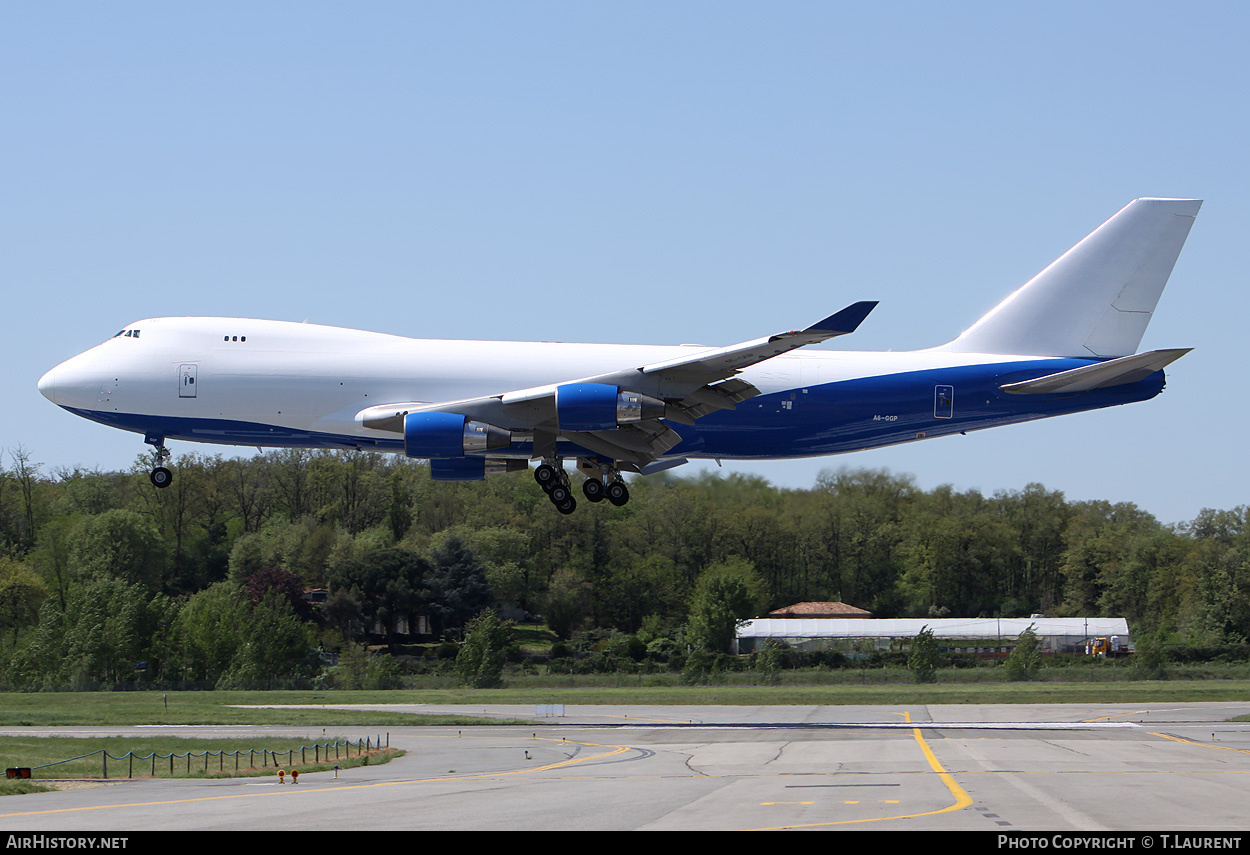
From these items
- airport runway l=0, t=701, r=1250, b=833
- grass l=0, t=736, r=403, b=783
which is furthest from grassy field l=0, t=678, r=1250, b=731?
grass l=0, t=736, r=403, b=783

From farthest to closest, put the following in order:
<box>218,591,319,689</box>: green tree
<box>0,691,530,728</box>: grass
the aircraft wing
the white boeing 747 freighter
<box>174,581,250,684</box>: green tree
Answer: <box>174,581,250,684</box>: green tree → <box>218,591,319,689</box>: green tree → <box>0,691,530,728</box>: grass → the white boeing 747 freighter → the aircraft wing

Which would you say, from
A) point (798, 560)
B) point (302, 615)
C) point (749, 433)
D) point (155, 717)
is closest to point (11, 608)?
point (302, 615)

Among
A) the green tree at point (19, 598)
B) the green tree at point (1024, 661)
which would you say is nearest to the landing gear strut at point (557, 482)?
the green tree at point (1024, 661)

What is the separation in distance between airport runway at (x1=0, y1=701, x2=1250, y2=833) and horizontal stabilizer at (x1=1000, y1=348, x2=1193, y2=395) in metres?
10.6

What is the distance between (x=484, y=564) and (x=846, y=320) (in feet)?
210

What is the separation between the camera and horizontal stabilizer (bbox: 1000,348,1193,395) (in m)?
34.6

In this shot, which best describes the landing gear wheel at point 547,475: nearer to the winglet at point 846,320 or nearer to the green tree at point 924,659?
the winglet at point 846,320

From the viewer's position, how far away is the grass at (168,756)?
91.1 ft

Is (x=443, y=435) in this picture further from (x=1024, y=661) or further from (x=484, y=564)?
(x=484, y=564)

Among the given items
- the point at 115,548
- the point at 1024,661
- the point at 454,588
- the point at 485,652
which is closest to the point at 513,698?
the point at 485,652

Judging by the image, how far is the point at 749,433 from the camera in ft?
125

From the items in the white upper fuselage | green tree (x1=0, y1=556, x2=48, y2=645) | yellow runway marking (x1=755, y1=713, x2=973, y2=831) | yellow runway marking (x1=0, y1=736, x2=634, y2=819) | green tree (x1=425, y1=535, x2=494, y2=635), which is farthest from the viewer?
green tree (x1=425, y1=535, x2=494, y2=635)

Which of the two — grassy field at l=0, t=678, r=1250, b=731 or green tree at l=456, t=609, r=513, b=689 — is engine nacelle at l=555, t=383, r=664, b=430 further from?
green tree at l=456, t=609, r=513, b=689

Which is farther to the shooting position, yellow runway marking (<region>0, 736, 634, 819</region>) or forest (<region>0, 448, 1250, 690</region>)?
forest (<region>0, 448, 1250, 690</region>)
